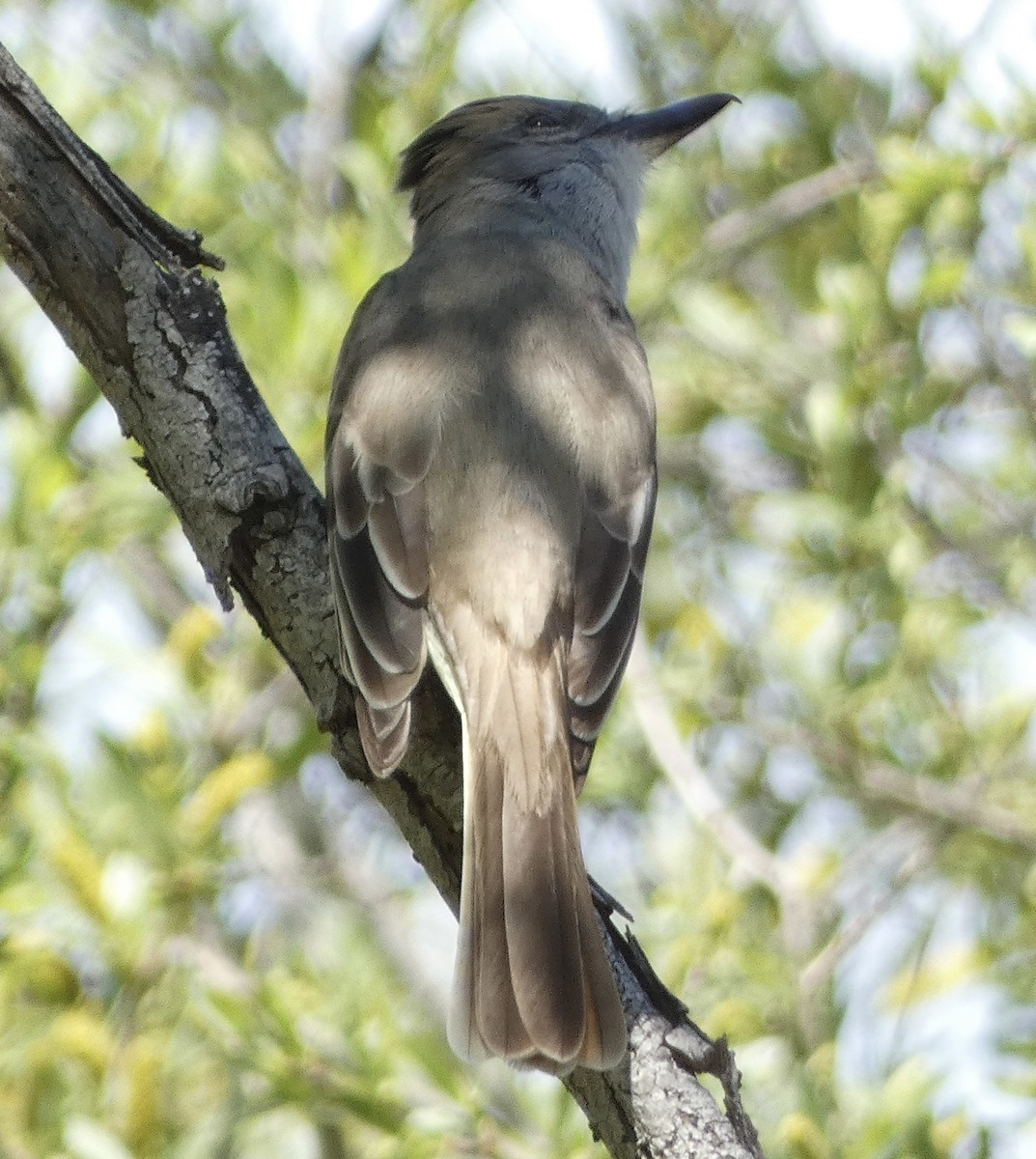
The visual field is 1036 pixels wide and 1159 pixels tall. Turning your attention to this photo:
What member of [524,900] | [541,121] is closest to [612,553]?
[524,900]

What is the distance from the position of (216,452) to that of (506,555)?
763 millimetres

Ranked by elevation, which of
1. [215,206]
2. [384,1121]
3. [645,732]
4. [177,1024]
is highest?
[215,206]

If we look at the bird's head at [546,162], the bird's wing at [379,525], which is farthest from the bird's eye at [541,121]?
the bird's wing at [379,525]

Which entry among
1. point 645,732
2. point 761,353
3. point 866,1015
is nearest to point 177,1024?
point 645,732

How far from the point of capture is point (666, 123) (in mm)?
5289

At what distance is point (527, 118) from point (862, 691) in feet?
6.56

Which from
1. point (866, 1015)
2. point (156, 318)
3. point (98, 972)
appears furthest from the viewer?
point (866, 1015)

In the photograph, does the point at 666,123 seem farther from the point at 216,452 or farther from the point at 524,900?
the point at 524,900

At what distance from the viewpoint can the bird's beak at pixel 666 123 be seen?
5.21m

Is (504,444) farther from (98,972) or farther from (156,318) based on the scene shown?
(98,972)

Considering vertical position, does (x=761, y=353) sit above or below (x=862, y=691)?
above

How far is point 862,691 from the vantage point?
488 cm

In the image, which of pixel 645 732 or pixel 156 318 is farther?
pixel 645 732

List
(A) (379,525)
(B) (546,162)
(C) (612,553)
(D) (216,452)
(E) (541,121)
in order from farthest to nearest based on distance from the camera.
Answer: (E) (541,121) < (B) (546,162) < (C) (612,553) < (A) (379,525) < (D) (216,452)
